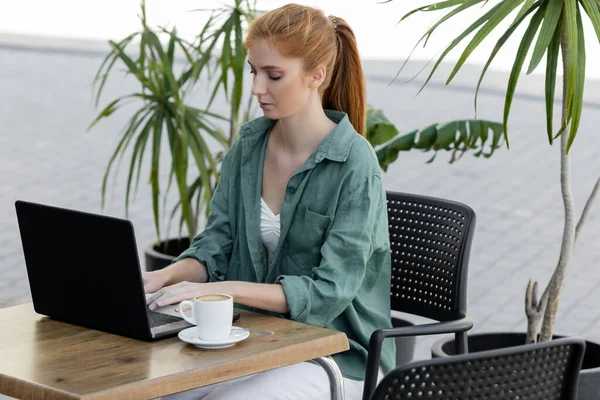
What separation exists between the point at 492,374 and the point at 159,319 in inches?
31.5

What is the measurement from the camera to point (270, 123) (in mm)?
2844

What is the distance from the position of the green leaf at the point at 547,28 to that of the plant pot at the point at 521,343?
0.90 meters

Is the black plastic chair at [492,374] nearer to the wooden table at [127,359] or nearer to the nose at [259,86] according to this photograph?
the wooden table at [127,359]

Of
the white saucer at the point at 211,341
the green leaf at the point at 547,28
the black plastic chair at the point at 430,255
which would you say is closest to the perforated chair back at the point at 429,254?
the black plastic chair at the point at 430,255

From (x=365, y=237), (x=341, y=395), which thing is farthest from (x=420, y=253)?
(x=341, y=395)

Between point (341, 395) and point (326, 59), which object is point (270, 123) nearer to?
point (326, 59)

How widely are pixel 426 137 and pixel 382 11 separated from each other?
1117 centimetres

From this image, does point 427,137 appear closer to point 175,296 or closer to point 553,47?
point 553,47

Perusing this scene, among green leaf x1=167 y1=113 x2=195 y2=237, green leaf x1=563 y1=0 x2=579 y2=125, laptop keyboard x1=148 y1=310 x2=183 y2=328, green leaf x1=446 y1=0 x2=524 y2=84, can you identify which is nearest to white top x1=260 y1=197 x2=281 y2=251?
laptop keyboard x1=148 y1=310 x2=183 y2=328

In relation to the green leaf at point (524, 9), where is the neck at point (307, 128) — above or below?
below

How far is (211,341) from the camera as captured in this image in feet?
6.92

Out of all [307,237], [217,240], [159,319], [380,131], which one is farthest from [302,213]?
[380,131]

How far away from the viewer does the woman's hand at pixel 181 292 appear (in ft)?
7.68

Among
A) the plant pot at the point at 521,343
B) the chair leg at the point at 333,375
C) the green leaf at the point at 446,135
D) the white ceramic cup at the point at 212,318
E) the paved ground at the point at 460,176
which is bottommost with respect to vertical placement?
the paved ground at the point at 460,176
